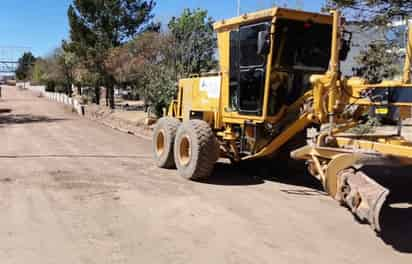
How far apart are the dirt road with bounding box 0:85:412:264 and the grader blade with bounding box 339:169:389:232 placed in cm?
44

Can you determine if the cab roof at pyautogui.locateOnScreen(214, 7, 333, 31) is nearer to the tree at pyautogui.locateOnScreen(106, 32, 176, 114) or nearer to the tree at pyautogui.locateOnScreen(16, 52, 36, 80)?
the tree at pyautogui.locateOnScreen(106, 32, 176, 114)

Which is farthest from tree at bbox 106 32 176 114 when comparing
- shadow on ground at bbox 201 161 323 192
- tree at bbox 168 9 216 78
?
shadow on ground at bbox 201 161 323 192

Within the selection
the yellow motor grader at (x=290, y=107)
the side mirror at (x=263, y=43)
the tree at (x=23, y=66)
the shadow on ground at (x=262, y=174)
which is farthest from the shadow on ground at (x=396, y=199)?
the tree at (x=23, y=66)

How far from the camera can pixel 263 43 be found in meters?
7.80

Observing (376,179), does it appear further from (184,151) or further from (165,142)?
(165,142)

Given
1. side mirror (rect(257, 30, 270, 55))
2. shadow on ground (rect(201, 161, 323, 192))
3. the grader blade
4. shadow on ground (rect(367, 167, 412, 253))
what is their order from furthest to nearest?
shadow on ground (rect(201, 161, 323, 192)), side mirror (rect(257, 30, 270, 55)), shadow on ground (rect(367, 167, 412, 253)), the grader blade

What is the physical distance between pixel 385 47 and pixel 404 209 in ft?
28.5

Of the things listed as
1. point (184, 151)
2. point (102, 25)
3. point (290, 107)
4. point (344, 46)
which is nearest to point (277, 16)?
point (344, 46)

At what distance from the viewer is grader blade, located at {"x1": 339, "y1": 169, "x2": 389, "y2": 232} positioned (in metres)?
4.98

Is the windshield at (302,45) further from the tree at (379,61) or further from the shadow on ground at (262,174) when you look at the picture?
the tree at (379,61)

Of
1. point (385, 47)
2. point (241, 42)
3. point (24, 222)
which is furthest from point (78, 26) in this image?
point (24, 222)

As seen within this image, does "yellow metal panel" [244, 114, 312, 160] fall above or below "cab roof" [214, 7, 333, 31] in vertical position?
below

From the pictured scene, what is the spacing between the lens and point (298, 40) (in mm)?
8211

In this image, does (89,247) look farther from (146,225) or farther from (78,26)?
(78,26)
